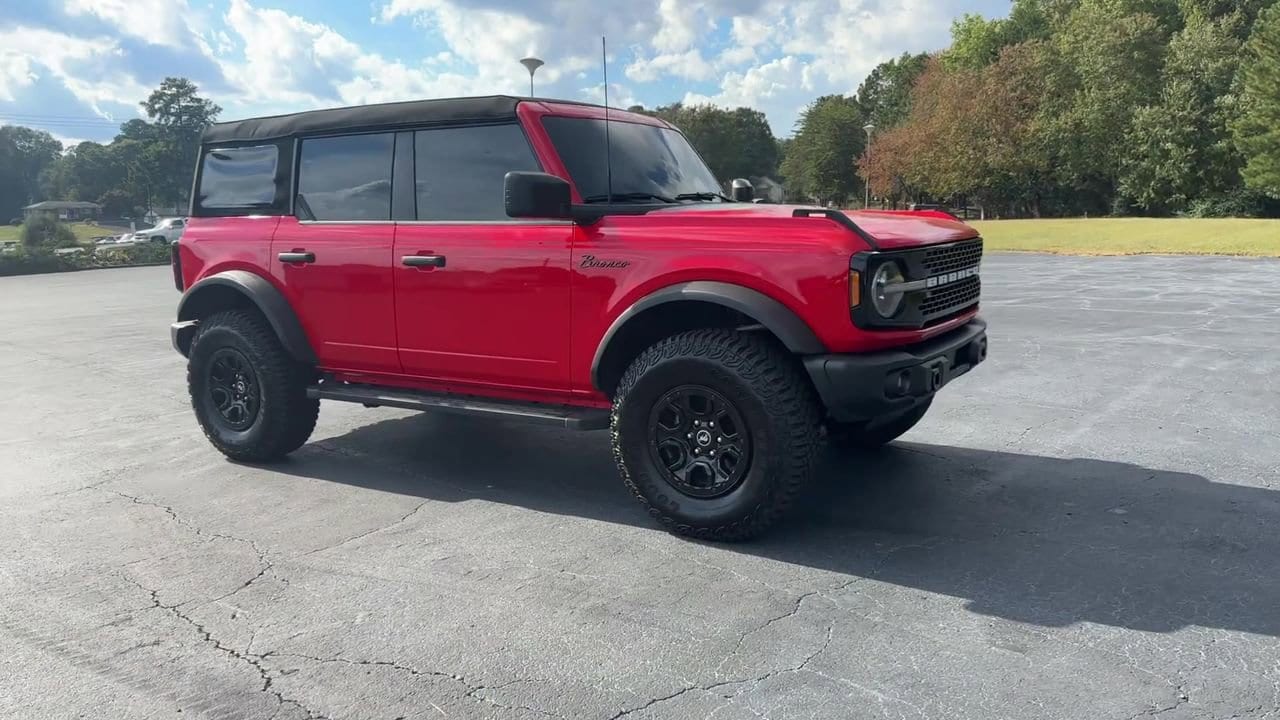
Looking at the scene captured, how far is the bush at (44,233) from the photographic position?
102 ft

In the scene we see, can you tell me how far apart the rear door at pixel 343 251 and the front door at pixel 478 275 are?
6.1 inches

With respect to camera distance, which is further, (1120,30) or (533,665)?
(1120,30)

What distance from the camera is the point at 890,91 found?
3787 inches

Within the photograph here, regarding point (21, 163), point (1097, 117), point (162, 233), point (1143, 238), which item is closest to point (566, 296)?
point (1143, 238)

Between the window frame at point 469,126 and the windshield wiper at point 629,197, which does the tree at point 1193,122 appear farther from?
the window frame at point 469,126

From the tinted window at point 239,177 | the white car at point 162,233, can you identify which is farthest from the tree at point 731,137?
the tinted window at point 239,177

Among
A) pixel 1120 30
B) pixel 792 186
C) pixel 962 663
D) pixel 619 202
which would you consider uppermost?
pixel 1120 30

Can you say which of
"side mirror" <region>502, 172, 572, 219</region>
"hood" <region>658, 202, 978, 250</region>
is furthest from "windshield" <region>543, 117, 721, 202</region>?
"side mirror" <region>502, 172, 572, 219</region>

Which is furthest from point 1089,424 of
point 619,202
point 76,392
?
point 76,392

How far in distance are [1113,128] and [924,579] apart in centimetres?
5835

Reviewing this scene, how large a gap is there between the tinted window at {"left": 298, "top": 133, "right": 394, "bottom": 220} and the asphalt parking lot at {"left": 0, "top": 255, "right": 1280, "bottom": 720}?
5.15 feet

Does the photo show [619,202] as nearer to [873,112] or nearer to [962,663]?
[962,663]

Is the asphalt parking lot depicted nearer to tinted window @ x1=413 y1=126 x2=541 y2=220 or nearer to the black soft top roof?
tinted window @ x1=413 y1=126 x2=541 y2=220

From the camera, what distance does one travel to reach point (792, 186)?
308ft
